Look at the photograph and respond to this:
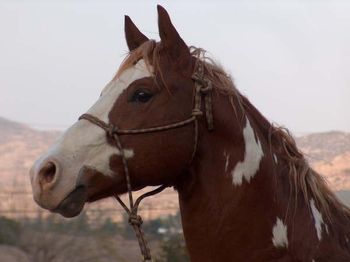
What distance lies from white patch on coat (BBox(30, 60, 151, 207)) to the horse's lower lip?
0.03 meters

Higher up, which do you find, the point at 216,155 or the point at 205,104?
the point at 205,104

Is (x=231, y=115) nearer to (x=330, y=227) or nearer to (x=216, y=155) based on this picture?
(x=216, y=155)

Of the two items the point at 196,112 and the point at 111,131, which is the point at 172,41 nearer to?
the point at 196,112

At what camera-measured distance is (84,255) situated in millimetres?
13164

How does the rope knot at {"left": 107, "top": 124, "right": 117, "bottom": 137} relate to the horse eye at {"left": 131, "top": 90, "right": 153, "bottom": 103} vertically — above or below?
below

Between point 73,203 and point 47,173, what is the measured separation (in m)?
0.20

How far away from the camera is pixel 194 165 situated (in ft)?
11.7

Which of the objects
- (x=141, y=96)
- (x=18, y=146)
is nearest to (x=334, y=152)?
(x=141, y=96)

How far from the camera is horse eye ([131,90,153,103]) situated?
352 centimetres

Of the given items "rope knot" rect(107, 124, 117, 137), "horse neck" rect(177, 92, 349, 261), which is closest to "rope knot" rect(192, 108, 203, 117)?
"horse neck" rect(177, 92, 349, 261)

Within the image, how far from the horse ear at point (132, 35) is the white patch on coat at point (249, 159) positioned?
802 mm

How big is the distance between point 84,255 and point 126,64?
32.8 ft

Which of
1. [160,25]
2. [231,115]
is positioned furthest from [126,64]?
[231,115]

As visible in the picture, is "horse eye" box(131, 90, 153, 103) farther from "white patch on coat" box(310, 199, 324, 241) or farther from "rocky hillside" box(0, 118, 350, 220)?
"white patch on coat" box(310, 199, 324, 241)
